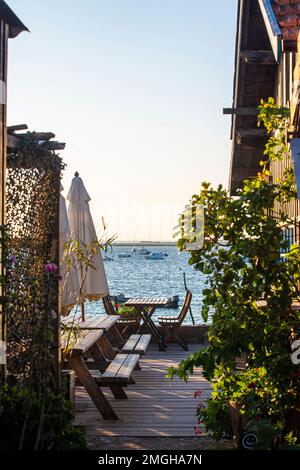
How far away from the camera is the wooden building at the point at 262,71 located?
589cm

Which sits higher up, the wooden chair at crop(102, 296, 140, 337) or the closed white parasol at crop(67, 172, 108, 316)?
the closed white parasol at crop(67, 172, 108, 316)

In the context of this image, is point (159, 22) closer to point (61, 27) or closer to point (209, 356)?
point (61, 27)

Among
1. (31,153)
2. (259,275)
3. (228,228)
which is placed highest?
(31,153)

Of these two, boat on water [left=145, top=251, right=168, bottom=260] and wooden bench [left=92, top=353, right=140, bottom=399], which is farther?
boat on water [left=145, top=251, right=168, bottom=260]

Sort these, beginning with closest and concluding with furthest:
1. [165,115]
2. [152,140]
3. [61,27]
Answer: [61,27] < [165,115] < [152,140]

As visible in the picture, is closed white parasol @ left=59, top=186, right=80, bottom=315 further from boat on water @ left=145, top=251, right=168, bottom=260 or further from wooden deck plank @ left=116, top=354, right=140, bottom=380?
boat on water @ left=145, top=251, right=168, bottom=260

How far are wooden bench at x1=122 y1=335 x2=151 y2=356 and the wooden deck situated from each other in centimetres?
46

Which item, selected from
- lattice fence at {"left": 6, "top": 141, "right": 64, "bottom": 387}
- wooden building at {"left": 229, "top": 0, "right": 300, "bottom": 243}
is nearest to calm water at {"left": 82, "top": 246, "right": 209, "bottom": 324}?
wooden building at {"left": 229, "top": 0, "right": 300, "bottom": 243}

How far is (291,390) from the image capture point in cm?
548

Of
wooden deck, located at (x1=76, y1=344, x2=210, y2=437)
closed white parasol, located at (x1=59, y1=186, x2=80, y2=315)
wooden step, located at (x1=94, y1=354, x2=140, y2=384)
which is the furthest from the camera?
closed white parasol, located at (x1=59, y1=186, x2=80, y2=315)

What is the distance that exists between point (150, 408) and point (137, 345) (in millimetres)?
1683

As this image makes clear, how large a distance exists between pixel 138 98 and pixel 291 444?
8213mm

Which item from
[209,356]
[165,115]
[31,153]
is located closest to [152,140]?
[165,115]

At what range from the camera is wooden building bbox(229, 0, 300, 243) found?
5.89 metres
